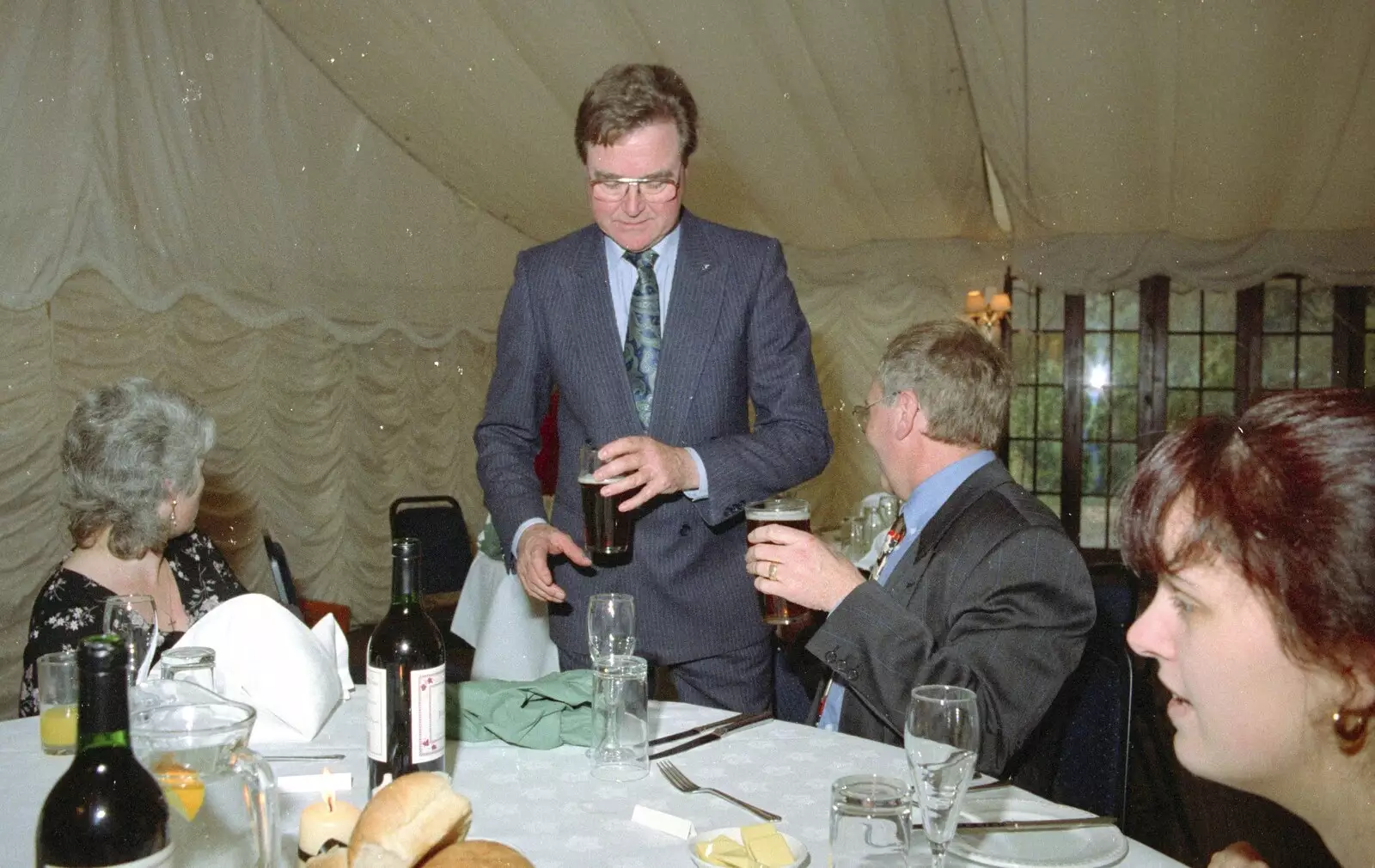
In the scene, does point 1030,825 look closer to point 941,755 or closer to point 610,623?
point 941,755

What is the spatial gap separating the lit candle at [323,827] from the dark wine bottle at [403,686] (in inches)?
9.3

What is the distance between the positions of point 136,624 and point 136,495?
0.86 m

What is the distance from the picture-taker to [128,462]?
2.49m

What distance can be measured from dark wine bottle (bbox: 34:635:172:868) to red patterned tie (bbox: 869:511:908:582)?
1.52 meters

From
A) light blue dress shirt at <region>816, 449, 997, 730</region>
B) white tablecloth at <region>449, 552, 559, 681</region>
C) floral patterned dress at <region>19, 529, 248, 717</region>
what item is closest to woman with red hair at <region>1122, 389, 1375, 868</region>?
light blue dress shirt at <region>816, 449, 997, 730</region>

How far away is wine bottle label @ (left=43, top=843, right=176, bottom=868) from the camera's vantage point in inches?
29.7

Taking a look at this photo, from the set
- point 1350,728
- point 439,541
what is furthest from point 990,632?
point 439,541

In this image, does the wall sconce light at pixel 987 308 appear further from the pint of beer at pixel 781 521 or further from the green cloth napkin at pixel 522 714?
the green cloth napkin at pixel 522 714

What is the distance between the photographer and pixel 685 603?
2148 mm

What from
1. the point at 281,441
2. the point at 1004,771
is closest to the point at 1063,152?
the point at 281,441

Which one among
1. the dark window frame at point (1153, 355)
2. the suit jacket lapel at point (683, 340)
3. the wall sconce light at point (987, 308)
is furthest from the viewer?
the dark window frame at point (1153, 355)

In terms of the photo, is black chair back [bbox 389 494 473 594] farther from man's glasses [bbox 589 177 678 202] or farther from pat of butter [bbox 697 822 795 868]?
pat of butter [bbox 697 822 795 868]

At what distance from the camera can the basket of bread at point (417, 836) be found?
838 millimetres

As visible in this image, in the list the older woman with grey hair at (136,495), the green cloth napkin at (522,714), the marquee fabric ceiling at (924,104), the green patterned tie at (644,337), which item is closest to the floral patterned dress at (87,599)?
the older woman with grey hair at (136,495)
